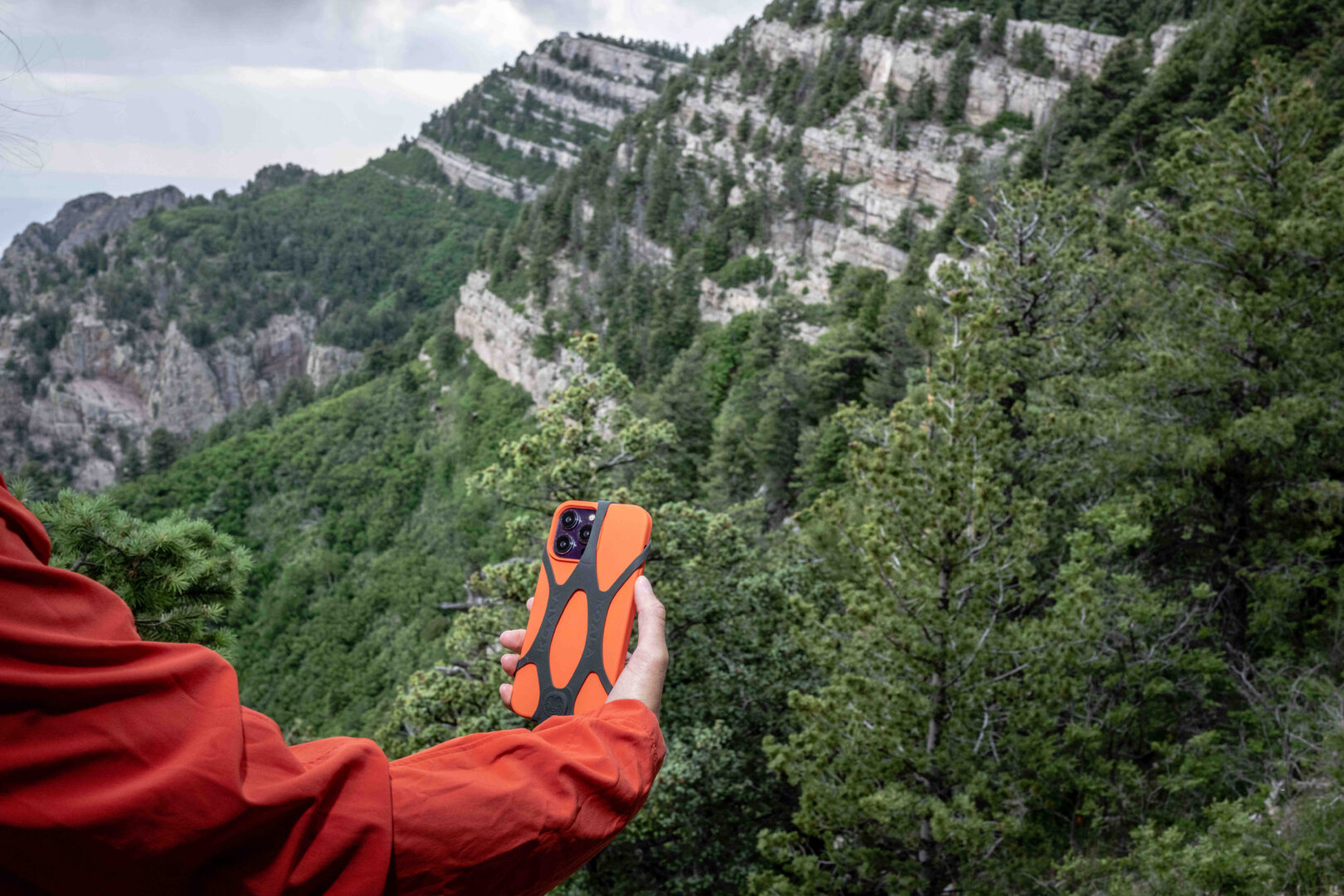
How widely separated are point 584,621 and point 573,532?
415mm

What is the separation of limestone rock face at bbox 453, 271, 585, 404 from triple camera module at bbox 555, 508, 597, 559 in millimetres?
44784

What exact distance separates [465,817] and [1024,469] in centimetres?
1179

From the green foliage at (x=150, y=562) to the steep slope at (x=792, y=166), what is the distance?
39.4 meters

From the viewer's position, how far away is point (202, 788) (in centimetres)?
Answer: 85

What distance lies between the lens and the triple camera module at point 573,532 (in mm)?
2338

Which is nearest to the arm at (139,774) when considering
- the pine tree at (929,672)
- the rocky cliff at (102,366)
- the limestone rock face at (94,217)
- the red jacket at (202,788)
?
the red jacket at (202,788)

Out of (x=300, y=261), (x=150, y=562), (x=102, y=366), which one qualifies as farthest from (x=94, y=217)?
(x=150, y=562)

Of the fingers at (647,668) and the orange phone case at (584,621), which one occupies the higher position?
the fingers at (647,668)

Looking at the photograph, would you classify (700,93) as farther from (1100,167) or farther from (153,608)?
(153,608)

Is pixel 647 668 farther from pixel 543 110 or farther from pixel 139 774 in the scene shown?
pixel 543 110

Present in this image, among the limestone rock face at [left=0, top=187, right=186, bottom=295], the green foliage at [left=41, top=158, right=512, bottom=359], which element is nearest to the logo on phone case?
the green foliage at [left=41, top=158, right=512, bottom=359]

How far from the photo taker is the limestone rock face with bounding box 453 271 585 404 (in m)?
52.5

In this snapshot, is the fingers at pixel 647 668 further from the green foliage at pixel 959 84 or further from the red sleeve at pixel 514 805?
the green foliage at pixel 959 84

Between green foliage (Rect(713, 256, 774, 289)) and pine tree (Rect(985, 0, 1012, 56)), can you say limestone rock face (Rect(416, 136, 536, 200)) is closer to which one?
green foliage (Rect(713, 256, 774, 289))
